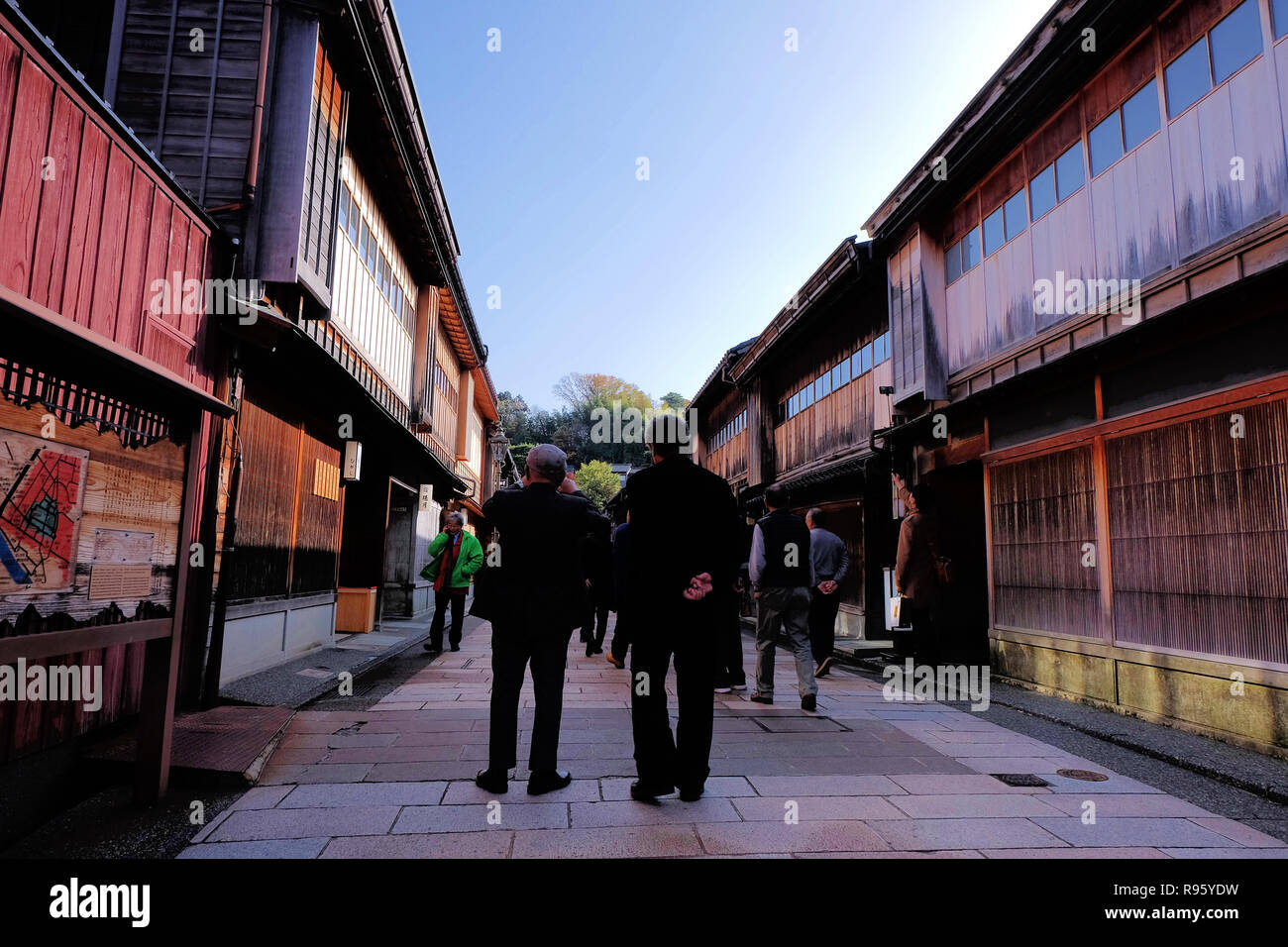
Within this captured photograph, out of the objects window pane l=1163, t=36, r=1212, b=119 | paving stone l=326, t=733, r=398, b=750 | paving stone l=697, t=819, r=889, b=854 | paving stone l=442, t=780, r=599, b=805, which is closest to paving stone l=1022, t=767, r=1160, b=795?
paving stone l=697, t=819, r=889, b=854

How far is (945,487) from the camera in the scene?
1037cm

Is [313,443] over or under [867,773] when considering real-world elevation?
over

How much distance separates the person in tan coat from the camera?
27.4 feet

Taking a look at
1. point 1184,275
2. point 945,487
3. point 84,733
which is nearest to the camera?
point 84,733

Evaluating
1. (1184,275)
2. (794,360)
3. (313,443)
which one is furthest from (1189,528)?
(794,360)

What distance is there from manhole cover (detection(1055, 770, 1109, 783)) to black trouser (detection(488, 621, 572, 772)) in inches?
132

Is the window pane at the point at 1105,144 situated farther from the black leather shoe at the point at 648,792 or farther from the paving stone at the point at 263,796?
the paving stone at the point at 263,796

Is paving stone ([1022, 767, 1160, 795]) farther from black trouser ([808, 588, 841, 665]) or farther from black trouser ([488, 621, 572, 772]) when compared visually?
black trouser ([808, 588, 841, 665])

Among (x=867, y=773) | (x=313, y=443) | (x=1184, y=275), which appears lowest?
(x=867, y=773)

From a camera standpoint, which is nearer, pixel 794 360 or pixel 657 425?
pixel 657 425

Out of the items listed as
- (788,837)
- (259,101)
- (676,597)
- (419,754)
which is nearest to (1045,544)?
(676,597)

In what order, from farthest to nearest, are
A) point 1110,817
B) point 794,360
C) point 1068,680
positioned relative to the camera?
1. point 794,360
2. point 1068,680
3. point 1110,817

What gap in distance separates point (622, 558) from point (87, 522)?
563 cm

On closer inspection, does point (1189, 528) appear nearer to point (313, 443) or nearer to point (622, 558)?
point (622, 558)
